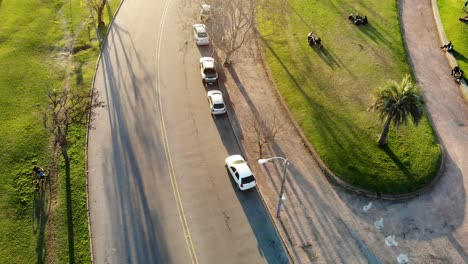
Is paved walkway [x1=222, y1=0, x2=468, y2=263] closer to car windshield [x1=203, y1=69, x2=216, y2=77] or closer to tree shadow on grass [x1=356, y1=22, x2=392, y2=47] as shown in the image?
car windshield [x1=203, y1=69, x2=216, y2=77]

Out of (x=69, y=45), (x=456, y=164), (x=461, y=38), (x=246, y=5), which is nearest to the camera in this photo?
(x=456, y=164)

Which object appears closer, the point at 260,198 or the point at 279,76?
the point at 260,198

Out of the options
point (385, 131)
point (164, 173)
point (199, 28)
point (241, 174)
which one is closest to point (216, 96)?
point (164, 173)

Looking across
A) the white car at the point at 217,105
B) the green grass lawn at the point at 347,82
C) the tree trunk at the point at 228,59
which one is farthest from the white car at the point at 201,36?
the white car at the point at 217,105

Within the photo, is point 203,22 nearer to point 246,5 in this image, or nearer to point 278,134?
point 246,5

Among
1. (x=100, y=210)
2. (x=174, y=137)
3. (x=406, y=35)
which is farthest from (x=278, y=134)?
(x=406, y=35)
